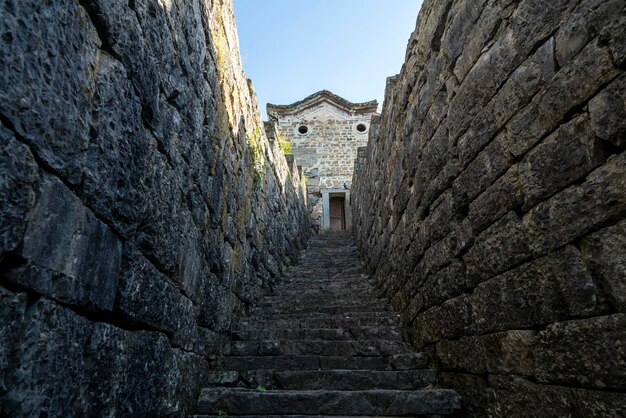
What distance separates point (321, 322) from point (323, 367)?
0.83 meters

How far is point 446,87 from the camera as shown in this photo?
9.34ft

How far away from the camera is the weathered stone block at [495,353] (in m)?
1.86

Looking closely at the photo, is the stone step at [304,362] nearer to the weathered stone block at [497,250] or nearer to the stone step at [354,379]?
the stone step at [354,379]

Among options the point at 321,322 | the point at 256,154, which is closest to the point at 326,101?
the point at 256,154

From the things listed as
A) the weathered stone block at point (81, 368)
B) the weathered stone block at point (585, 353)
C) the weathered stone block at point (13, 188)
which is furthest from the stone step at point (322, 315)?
the weathered stone block at point (13, 188)

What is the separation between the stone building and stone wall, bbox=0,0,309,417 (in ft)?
38.1

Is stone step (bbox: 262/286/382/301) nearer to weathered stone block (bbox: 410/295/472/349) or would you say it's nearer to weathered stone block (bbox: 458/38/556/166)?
weathered stone block (bbox: 410/295/472/349)

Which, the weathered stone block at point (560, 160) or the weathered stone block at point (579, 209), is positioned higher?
the weathered stone block at point (560, 160)

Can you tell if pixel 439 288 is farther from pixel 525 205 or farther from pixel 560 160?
pixel 560 160

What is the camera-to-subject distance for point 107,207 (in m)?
1.59

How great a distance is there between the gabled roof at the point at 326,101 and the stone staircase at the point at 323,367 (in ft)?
39.7

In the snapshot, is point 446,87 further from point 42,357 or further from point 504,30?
point 42,357

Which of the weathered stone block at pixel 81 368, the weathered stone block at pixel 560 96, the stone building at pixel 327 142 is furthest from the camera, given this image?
the stone building at pixel 327 142

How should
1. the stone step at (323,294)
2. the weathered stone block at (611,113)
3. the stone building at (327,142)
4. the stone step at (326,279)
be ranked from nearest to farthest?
1. the weathered stone block at (611,113)
2. the stone step at (323,294)
3. the stone step at (326,279)
4. the stone building at (327,142)
